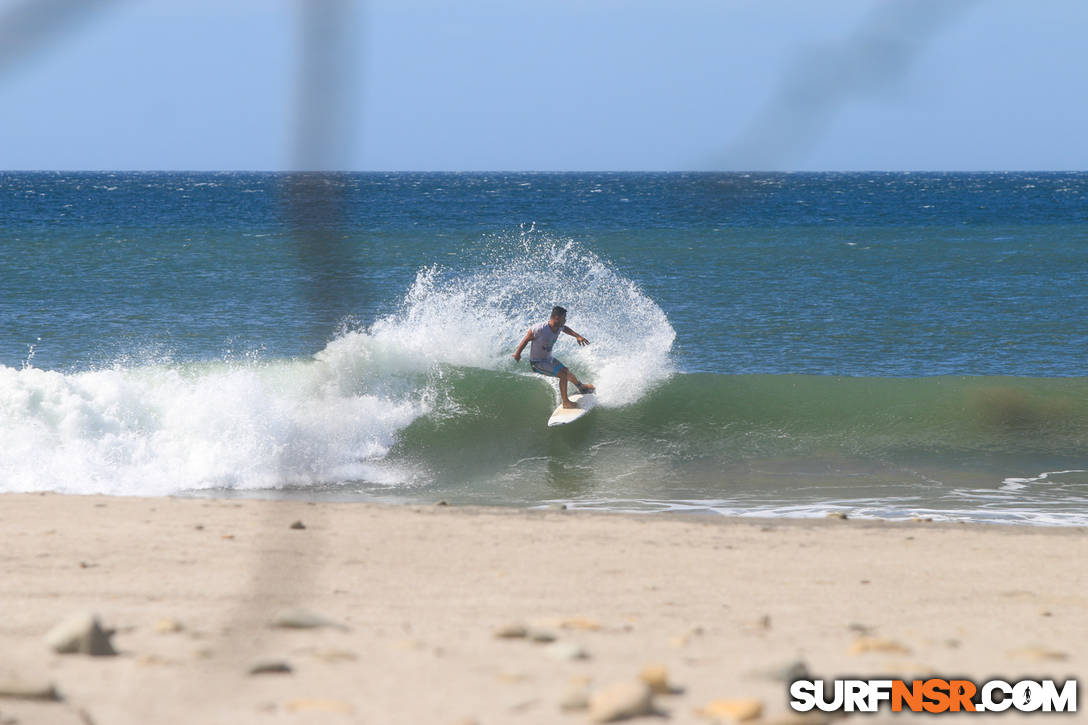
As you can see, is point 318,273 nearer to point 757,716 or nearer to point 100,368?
point 757,716

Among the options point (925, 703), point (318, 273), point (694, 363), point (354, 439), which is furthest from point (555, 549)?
point (694, 363)

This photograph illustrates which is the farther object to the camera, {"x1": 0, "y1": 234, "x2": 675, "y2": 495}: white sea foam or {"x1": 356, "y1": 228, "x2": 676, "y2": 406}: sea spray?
{"x1": 356, "y1": 228, "x2": 676, "y2": 406}: sea spray

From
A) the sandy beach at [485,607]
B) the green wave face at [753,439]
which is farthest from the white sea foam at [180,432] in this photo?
the sandy beach at [485,607]

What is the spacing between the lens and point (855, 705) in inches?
135

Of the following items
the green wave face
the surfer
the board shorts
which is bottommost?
the green wave face

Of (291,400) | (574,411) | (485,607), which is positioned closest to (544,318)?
(574,411)

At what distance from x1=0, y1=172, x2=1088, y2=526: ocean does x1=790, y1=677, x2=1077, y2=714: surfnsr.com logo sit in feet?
4.91

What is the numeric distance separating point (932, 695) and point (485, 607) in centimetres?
244

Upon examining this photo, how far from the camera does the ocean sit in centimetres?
1041

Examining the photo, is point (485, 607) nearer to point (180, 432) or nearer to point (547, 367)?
point (180, 432)

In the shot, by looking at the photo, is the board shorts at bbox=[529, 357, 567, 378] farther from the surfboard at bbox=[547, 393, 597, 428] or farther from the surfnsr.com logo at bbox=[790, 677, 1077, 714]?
the surfnsr.com logo at bbox=[790, 677, 1077, 714]

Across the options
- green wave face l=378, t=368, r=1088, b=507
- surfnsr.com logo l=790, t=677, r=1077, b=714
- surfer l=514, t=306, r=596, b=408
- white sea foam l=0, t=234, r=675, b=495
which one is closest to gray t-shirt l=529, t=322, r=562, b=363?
surfer l=514, t=306, r=596, b=408

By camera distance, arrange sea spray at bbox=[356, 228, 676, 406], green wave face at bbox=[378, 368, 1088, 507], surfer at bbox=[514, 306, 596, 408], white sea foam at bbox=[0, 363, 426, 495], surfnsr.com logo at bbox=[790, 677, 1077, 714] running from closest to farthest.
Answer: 1. surfnsr.com logo at bbox=[790, 677, 1077, 714]
2. white sea foam at bbox=[0, 363, 426, 495]
3. green wave face at bbox=[378, 368, 1088, 507]
4. surfer at bbox=[514, 306, 596, 408]
5. sea spray at bbox=[356, 228, 676, 406]

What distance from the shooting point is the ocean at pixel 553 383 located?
10.4m
